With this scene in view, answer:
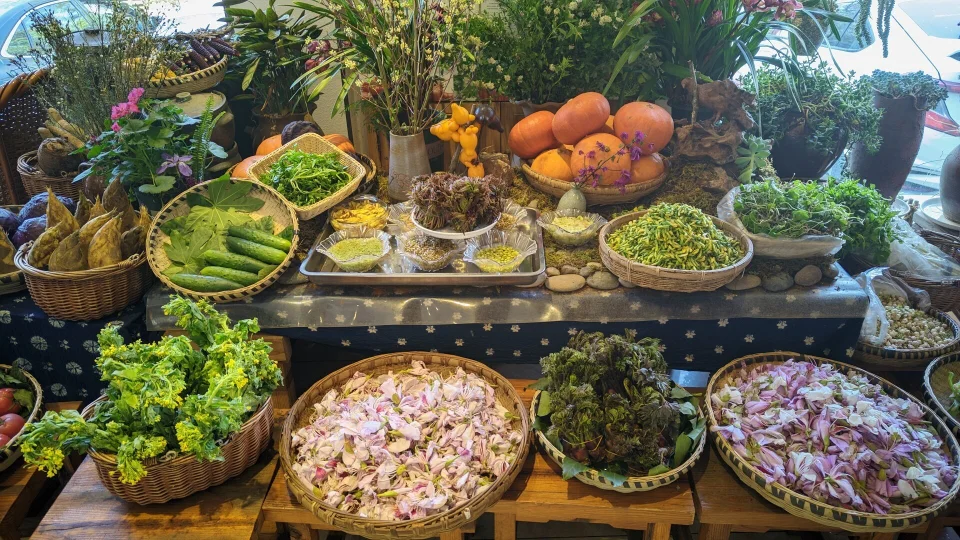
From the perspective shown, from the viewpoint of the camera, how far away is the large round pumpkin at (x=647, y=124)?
9.02 feet

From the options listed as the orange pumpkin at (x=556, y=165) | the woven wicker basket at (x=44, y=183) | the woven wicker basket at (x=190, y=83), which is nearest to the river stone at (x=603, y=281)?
the orange pumpkin at (x=556, y=165)

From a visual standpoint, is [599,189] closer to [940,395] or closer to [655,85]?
[655,85]

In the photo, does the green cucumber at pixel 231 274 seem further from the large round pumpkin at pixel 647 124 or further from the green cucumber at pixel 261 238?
the large round pumpkin at pixel 647 124

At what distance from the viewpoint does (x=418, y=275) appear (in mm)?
2354

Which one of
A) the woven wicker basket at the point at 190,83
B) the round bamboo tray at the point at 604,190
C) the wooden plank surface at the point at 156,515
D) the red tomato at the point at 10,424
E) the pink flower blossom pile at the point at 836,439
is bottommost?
the wooden plank surface at the point at 156,515

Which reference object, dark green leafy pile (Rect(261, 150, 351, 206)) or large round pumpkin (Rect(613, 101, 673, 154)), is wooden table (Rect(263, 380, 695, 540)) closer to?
dark green leafy pile (Rect(261, 150, 351, 206))

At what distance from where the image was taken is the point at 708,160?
2895 millimetres

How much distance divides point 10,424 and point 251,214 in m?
1.19

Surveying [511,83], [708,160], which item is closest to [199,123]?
[511,83]

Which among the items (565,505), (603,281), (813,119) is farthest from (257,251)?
(813,119)

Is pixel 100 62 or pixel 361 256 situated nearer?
pixel 361 256

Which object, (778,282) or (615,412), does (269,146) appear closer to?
(615,412)

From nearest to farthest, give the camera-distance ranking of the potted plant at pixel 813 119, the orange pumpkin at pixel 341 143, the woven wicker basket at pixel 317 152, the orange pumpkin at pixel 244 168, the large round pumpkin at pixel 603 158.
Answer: the woven wicker basket at pixel 317 152 < the large round pumpkin at pixel 603 158 < the orange pumpkin at pixel 244 168 < the potted plant at pixel 813 119 < the orange pumpkin at pixel 341 143

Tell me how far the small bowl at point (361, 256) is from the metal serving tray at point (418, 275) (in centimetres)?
4
